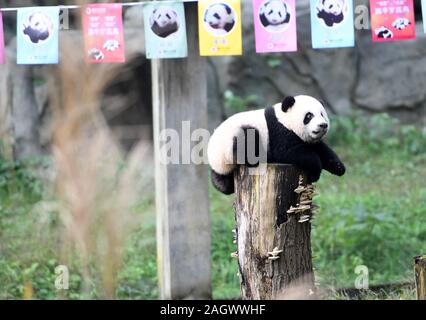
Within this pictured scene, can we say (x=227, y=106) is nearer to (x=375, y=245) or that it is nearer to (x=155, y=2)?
(x=375, y=245)

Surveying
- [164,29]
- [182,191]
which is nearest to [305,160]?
[164,29]

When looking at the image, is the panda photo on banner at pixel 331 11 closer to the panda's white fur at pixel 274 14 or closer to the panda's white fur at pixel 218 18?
the panda's white fur at pixel 274 14

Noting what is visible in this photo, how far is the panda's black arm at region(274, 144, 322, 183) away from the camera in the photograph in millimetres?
4359

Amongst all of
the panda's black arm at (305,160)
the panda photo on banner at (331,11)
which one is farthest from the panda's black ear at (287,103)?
the panda photo on banner at (331,11)

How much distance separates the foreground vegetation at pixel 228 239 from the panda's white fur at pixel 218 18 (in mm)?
1362

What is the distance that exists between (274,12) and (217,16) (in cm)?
35

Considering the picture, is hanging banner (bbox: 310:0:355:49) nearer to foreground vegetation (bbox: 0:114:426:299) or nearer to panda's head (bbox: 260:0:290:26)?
panda's head (bbox: 260:0:290:26)

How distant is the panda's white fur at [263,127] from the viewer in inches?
177

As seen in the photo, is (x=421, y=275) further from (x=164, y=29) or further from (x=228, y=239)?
(x=228, y=239)

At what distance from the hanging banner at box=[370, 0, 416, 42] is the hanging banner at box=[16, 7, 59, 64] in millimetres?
1942

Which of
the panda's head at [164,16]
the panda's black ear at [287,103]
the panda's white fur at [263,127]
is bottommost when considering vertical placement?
the panda's white fur at [263,127]

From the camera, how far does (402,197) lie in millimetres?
8258

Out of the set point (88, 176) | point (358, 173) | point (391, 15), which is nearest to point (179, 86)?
point (391, 15)
